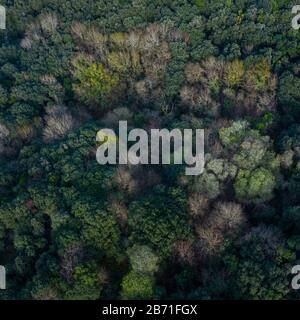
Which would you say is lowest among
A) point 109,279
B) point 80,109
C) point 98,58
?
point 109,279

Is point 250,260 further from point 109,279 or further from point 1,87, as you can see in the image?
point 1,87

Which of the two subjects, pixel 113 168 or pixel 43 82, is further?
pixel 43 82

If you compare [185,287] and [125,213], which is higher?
[125,213]

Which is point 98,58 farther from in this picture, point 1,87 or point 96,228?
point 96,228

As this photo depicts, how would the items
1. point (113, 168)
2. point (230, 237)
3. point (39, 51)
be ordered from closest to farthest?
point (230, 237), point (113, 168), point (39, 51)

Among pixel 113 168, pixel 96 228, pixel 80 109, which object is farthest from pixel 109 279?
pixel 80 109

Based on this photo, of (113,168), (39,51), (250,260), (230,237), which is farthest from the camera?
(39,51)

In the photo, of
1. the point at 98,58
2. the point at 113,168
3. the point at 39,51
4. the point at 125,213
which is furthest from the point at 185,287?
the point at 39,51
